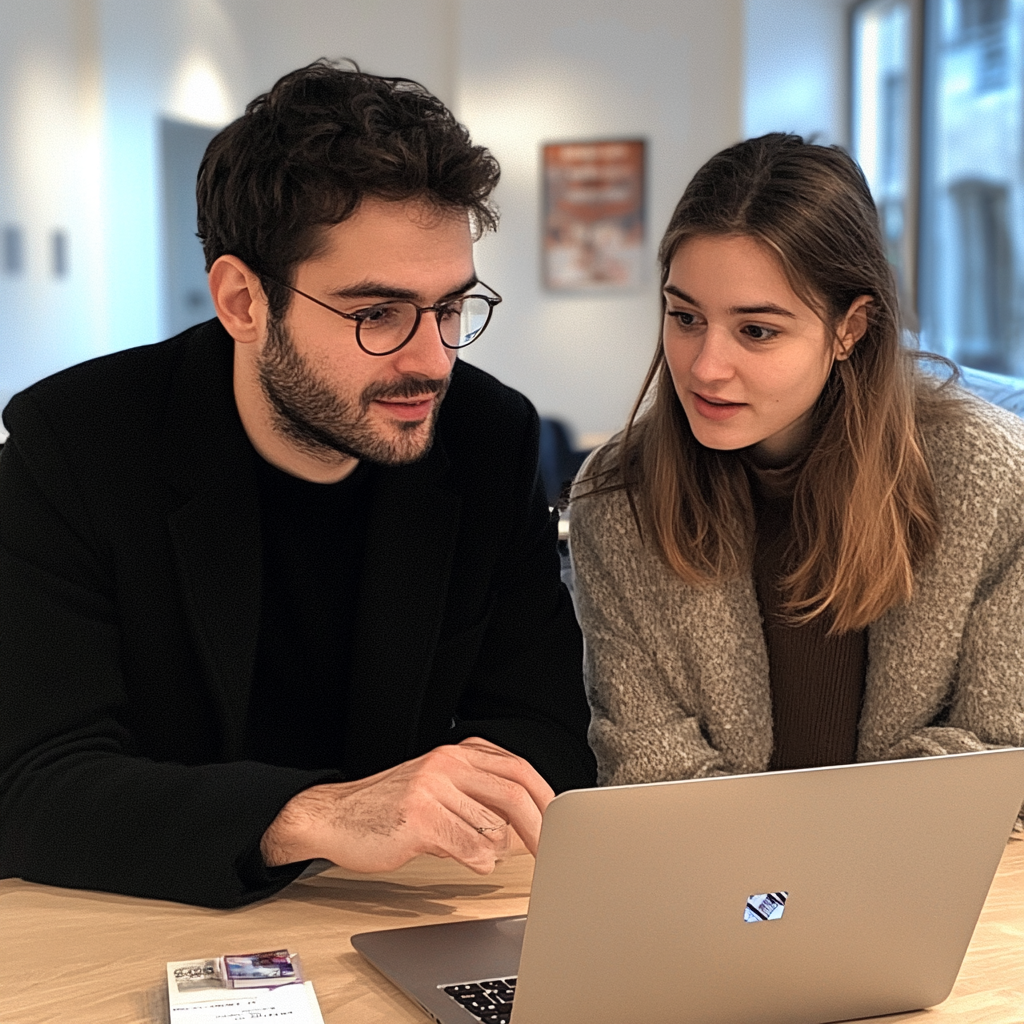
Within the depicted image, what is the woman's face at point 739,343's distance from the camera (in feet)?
4.88

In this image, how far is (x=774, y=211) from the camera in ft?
4.91

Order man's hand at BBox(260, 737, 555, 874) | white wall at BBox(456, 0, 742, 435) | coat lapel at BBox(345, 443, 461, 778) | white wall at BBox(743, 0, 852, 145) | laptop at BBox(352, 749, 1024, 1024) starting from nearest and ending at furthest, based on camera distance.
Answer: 1. laptop at BBox(352, 749, 1024, 1024)
2. man's hand at BBox(260, 737, 555, 874)
3. coat lapel at BBox(345, 443, 461, 778)
4. white wall at BBox(743, 0, 852, 145)
5. white wall at BBox(456, 0, 742, 435)

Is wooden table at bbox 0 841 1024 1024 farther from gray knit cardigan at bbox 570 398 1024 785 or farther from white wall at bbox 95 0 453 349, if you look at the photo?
white wall at bbox 95 0 453 349

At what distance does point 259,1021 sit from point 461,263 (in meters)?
0.74

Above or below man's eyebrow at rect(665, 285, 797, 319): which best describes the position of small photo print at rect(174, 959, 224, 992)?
below

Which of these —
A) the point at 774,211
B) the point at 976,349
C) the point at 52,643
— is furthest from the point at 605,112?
the point at 52,643

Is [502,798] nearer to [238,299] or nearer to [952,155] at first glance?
[238,299]

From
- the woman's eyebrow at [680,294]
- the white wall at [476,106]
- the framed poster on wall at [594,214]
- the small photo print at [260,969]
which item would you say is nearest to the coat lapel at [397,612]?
the woman's eyebrow at [680,294]

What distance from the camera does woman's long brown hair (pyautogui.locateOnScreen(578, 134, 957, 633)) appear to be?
151 cm

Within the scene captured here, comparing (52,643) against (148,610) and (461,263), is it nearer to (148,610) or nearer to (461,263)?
(148,610)

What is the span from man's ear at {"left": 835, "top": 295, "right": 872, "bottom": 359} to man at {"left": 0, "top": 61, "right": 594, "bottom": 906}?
0.36 metres

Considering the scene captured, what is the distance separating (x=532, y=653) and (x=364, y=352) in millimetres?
377

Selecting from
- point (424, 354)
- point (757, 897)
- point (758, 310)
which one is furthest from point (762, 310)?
point (757, 897)

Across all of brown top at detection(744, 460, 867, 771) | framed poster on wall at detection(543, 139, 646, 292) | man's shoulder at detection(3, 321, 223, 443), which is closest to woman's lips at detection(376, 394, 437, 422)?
man's shoulder at detection(3, 321, 223, 443)
